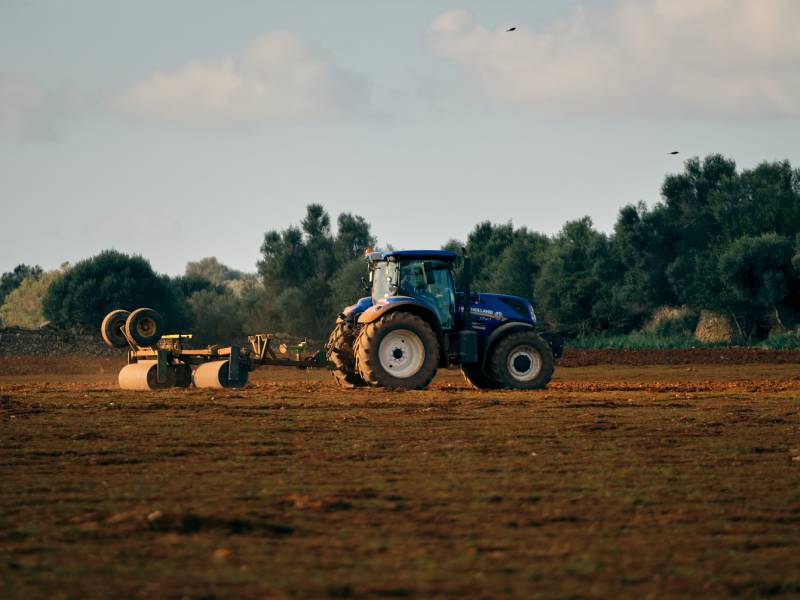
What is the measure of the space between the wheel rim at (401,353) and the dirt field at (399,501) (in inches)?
119

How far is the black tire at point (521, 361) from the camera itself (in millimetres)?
20906

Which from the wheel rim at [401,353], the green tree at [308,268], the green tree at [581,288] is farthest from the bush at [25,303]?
the wheel rim at [401,353]

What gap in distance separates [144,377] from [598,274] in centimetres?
4166

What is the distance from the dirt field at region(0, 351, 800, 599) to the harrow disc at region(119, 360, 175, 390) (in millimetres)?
4081

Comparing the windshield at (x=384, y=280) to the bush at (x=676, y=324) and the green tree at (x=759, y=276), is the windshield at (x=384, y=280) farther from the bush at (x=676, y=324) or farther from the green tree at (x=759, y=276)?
the bush at (x=676, y=324)

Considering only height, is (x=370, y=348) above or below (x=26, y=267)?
below

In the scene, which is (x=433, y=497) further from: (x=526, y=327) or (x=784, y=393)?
(x=784, y=393)

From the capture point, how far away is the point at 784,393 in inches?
827

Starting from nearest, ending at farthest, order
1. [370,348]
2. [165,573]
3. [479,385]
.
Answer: [165,573] < [370,348] < [479,385]

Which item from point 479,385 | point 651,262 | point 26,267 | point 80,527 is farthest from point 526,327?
point 26,267

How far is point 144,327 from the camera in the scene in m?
22.3

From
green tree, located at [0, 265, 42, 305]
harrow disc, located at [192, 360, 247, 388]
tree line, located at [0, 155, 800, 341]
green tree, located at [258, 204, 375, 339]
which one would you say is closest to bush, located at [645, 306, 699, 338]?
tree line, located at [0, 155, 800, 341]

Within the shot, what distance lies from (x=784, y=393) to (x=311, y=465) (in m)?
13.0

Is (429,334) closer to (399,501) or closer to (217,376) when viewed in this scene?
(217,376)
